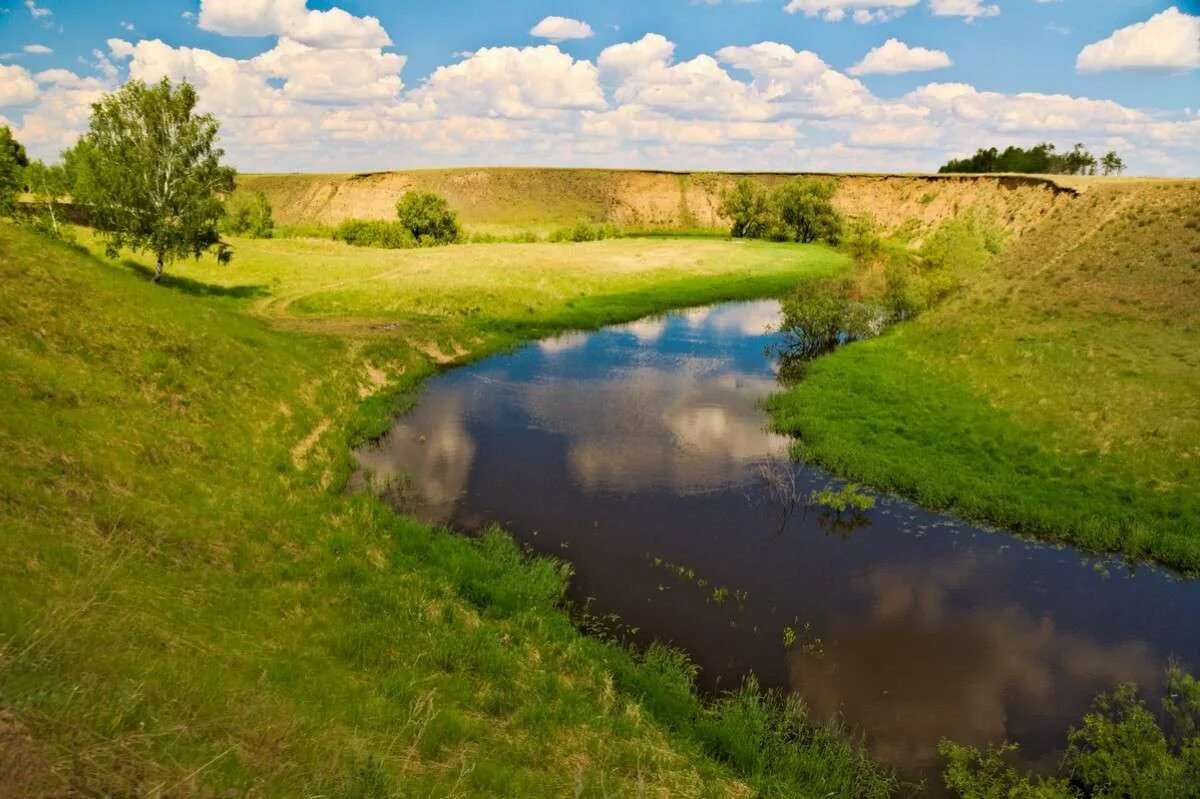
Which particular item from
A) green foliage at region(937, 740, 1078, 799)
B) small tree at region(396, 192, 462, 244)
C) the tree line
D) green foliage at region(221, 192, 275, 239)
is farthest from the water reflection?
green foliage at region(221, 192, 275, 239)

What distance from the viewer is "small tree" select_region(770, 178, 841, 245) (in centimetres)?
12019

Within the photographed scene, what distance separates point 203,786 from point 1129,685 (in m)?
16.4

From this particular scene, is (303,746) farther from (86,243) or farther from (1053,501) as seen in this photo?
(86,243)

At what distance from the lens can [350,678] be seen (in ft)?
38.3

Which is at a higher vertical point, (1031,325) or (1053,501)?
(1031,325)

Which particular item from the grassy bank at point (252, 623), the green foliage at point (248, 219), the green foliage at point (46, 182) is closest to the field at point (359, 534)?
the grassy bank at point (252, 623)

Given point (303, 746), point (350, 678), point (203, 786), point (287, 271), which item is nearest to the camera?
point (203, 786)

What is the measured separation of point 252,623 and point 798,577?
1369 cm

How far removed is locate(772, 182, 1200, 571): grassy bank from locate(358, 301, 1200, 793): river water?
1.80m

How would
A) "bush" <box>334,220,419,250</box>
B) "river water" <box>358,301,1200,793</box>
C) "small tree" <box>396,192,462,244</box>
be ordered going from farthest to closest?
"small tree" <box>396,192,462,244</box>, "bush" <box>334,220,419,250</box>, "river water" <box>358,301,1200,793</box>

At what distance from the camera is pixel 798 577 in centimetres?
1922

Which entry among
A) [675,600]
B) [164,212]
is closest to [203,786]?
[675,600]

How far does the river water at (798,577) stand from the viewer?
14.8 meters

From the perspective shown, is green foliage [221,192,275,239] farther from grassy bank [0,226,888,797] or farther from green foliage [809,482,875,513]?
green foliage [809,482,875,513]
